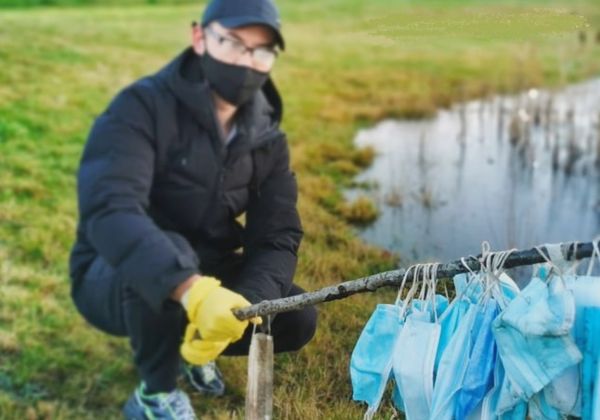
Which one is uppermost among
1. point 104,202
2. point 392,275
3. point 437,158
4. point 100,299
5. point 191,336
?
point 392,275

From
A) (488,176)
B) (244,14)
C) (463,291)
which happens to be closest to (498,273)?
(463,291)

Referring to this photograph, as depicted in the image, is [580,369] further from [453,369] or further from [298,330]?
[298,330]

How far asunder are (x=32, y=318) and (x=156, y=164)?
Answer: 1.61 m

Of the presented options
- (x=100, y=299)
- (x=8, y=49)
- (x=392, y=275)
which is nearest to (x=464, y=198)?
(x=100, y=299)

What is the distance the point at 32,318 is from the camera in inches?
155

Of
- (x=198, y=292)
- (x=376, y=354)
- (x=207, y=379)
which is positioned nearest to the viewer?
(x=376, y=354)

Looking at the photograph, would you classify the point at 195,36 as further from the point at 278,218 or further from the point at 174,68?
the point at 278,218

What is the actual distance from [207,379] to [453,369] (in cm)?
187

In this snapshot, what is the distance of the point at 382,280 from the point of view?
4.91ft

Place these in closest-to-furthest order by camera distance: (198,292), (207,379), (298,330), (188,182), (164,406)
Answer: (198,292) < (298,330) < (188,182) < (164,406) < (207,379)

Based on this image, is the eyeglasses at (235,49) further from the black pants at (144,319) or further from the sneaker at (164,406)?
the sneaker at (164,406)

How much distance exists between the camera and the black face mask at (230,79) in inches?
113

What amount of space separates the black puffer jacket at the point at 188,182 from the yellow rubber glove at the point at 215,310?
37 cm

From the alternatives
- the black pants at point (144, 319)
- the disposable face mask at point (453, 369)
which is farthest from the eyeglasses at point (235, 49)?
the disposable face mask at point (453, 369)
